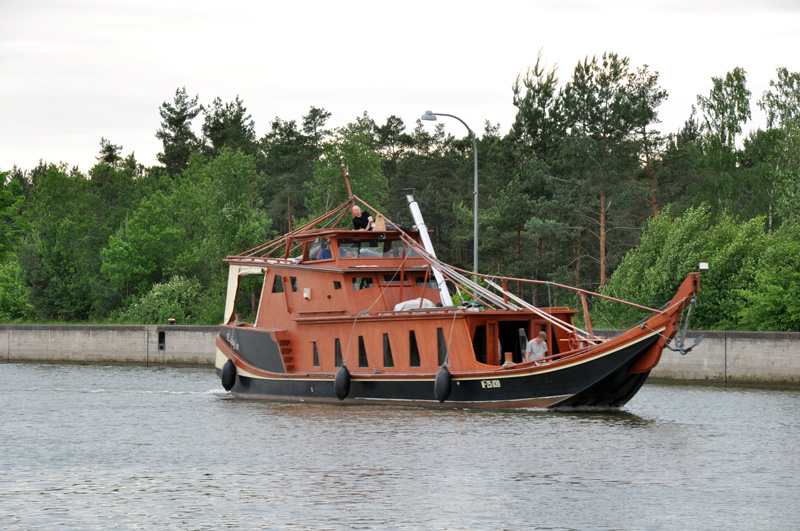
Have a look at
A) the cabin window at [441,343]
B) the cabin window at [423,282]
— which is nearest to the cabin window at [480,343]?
the cabin window at [441,343]

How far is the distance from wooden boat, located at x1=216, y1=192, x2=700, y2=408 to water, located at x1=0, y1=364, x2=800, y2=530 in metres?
0.71

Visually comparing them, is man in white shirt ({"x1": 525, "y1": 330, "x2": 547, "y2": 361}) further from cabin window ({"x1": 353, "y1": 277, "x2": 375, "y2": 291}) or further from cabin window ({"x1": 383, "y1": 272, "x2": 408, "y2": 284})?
cabin window ({"x1": 353, "y1": 277, "x2": 375, "y2": 291})

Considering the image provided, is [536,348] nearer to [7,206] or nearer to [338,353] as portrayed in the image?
[338,353]

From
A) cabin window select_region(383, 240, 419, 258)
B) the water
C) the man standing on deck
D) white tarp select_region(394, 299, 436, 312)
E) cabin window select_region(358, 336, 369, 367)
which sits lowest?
the water

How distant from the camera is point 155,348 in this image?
5138 centimetres

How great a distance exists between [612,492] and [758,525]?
9.39 feet

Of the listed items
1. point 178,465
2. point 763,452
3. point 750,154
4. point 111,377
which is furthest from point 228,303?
point 750,154

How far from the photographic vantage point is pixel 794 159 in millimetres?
61375

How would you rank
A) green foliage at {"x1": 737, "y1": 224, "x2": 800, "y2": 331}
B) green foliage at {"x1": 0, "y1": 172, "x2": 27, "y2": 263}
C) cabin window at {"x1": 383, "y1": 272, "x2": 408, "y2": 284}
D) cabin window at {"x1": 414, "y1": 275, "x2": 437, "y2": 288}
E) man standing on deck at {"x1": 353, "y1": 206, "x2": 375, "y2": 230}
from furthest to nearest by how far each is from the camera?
green foliage at {"x1": 0, "y1": 172, "x2": 27, "y2": 263}
green foliage at {"x1": 737, "y1": 224, "x2": 800, "y2": 331}
man standing on deck at {"x1": 353, "y1": 206, "x2": 375, "y2": 230}
cabin window at {"x1": 414, "y1": 275, "x2": 437, "y2": 288}
cabin window at {"x1": 383, "y1": 272, "x2": 408, "y2": 284}

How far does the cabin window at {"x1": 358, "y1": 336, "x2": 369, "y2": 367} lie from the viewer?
29.2m

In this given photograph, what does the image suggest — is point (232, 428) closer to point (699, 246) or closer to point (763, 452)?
point (763, 452)

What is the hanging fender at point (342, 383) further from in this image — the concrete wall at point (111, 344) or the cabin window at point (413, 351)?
the concrete wall at point (111, 344)

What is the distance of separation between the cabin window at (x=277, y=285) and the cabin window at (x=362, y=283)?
3.05 metres

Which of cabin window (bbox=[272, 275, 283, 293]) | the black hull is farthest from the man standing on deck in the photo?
the black hull
